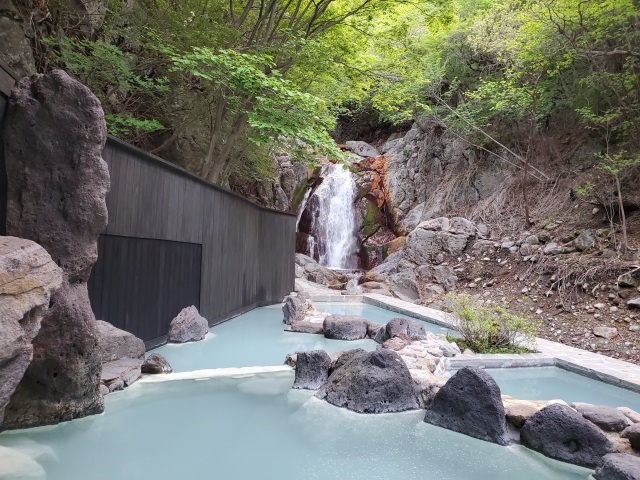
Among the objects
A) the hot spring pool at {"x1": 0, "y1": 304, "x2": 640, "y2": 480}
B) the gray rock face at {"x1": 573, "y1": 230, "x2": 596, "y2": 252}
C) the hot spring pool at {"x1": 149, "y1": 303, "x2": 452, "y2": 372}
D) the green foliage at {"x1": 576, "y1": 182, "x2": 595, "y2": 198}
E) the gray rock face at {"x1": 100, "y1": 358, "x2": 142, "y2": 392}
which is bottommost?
the hot spring pool at {"x1": 149, "y1": 303, "x2": 452, "y2": 372}

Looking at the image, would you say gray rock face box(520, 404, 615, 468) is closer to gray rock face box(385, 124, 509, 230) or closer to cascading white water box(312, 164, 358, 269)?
gray rock face box(385, 124, 509, 230)

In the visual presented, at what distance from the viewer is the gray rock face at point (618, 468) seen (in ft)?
7.07

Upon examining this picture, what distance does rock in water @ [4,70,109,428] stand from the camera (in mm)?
2643

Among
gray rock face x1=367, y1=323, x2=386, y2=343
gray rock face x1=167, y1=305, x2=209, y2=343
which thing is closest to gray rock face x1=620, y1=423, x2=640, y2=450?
gray rock face x1=367, y1=323, x2=386, y2=343

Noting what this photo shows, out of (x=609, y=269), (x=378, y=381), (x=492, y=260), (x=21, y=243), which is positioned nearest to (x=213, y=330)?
(x=378, y=381)

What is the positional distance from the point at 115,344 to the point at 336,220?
14597 mm

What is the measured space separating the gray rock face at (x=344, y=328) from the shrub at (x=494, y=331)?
5.03 ft

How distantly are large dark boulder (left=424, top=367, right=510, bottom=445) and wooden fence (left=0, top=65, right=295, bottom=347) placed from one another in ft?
10.6

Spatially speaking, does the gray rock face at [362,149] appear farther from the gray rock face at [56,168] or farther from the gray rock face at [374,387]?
the gray rock face at [56,168]

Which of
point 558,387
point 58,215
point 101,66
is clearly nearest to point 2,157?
point 58,215

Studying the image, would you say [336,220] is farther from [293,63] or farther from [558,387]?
[558,387]

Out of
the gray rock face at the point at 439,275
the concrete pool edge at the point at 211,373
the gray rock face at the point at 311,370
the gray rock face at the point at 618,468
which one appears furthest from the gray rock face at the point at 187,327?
the gray rock face at the point at 439,275

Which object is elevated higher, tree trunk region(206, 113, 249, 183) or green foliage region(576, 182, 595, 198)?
tree trunk region(206, 113, 249, 183)

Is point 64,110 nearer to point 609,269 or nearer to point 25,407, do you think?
point 25,407
